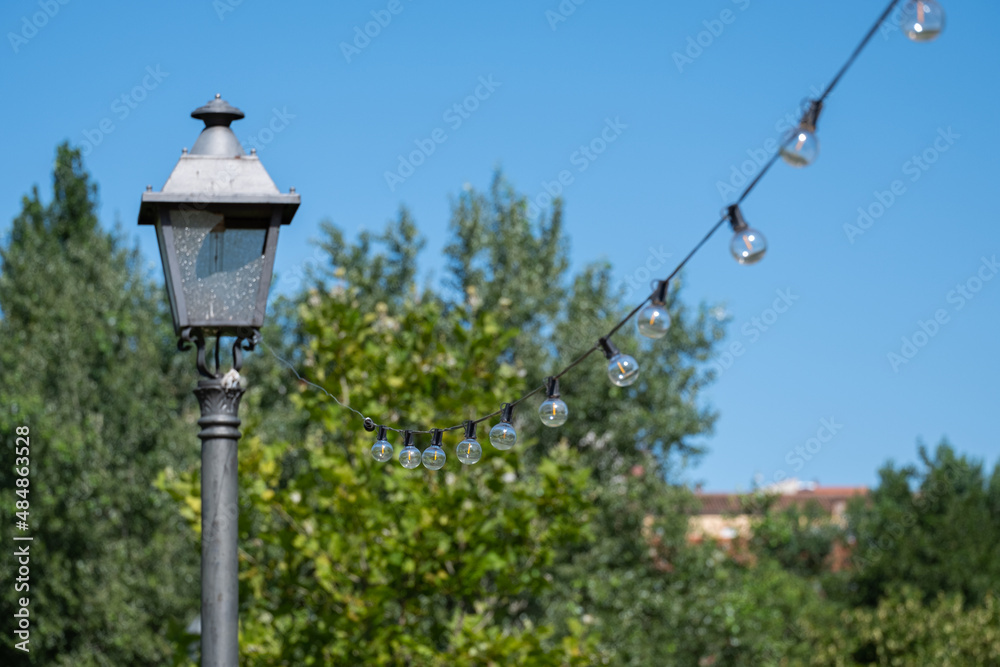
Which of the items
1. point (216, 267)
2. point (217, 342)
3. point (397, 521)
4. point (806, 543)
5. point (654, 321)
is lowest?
point (654, 321)

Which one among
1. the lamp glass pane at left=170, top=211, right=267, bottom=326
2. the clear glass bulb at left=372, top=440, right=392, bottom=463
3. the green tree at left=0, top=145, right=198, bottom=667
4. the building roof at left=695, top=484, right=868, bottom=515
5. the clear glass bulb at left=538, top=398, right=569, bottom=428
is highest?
the building roof at left=695, top=484, right=868, bottom=515

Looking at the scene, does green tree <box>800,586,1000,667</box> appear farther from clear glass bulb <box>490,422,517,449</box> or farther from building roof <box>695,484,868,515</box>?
clear glass bulb <box>490,422,517,449</box>

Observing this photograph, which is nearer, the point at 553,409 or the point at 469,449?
the point at 553,409

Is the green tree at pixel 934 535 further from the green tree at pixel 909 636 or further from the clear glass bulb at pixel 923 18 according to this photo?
the clear glass bulb at pixel 923 18

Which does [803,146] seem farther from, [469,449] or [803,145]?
[469,449]

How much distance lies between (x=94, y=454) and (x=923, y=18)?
15.2 meters

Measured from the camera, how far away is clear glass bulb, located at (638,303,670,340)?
278cm

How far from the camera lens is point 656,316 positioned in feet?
9.11

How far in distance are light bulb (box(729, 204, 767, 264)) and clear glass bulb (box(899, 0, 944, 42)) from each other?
568 mm

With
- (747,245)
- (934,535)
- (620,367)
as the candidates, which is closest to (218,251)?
(620,367)

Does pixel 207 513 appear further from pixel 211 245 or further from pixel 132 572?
pixel 132 572

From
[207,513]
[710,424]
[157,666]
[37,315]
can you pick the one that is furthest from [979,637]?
[207,513]

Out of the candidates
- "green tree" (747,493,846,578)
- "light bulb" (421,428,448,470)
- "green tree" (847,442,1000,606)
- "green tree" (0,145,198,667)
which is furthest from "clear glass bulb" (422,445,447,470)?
"green tree" (747,493,846,578)

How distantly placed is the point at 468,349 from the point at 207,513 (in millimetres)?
5659
